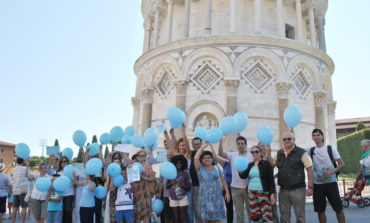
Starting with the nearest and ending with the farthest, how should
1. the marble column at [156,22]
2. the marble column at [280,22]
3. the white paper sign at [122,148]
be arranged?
the white paper sign at [122,148], the marble column at [280,22], the marble column at [156,22]

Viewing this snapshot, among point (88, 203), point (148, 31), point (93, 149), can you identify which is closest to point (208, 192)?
point (88, 203)

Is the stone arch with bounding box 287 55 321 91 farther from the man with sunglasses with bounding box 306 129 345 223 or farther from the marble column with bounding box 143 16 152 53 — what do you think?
the marble column with bounding box 143 16 152 53

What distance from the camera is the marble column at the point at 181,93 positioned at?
1392cm

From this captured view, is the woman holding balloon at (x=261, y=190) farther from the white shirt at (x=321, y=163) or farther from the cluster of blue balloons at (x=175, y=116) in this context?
the cluster of blue balloons at (x=175, y=116)

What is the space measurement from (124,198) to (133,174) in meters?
0.56

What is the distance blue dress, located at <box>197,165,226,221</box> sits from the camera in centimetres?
481

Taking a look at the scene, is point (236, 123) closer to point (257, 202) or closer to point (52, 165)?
point (257, 202)

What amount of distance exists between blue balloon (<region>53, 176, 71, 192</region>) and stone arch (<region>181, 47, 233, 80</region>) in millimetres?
9744

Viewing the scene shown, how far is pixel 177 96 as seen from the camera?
14086 mm

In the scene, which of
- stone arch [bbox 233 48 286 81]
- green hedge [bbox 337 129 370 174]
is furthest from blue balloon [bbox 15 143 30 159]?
green hedge [bbox 337 129 370 174]

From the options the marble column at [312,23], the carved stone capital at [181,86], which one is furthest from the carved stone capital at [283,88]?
the carved stone capital at [181,86]

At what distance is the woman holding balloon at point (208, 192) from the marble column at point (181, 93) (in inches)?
352

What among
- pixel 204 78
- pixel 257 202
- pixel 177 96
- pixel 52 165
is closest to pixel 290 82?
pixel 204 78

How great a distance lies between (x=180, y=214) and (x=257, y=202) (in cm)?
142
